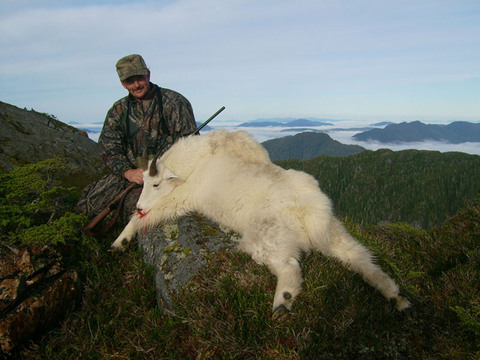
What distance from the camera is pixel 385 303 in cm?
373

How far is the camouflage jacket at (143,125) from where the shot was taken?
669 centimetres

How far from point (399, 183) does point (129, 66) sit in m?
126

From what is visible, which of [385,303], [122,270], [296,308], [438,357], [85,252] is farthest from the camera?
[85,252]

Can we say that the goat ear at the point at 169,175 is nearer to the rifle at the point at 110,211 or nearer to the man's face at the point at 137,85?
the rifle at the point at 110,211

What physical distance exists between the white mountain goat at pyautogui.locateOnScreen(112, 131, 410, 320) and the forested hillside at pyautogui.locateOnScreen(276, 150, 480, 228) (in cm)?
8236

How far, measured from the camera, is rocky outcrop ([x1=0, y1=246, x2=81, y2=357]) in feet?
11.6

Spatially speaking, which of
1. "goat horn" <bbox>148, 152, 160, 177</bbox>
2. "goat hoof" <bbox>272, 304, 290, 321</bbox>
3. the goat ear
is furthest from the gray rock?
"goat hoof" <bbox>272, 304, 290, 321</bbox>

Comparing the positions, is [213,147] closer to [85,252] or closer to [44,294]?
[85,252]

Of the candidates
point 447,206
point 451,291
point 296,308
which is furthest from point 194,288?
point 447,206

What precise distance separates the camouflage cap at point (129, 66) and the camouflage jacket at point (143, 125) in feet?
1.85

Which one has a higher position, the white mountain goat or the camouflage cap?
the camouflage cap

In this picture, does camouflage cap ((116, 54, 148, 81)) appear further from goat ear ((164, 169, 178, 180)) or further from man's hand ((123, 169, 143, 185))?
goat ear ((164, 169, 178, 180))

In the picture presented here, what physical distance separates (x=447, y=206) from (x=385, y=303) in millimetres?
106698

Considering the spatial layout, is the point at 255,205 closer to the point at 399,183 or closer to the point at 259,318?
the point at 259,318
